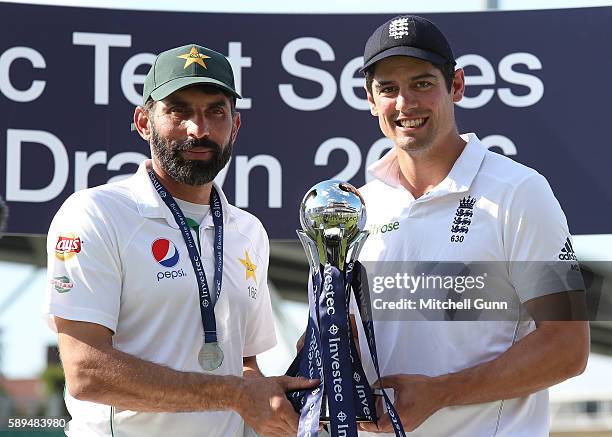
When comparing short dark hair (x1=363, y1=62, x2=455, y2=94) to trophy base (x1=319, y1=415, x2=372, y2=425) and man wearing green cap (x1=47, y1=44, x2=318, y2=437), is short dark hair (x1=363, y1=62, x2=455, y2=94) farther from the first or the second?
trophy base (x1=319, y1=415, x2=372, y2=425)

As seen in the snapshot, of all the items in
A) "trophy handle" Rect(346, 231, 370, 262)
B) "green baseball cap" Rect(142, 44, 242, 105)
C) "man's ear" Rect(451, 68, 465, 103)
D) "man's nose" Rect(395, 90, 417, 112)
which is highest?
"green baseball cap" Rect(142, 44, 242, 105)

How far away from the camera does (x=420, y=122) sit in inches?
105

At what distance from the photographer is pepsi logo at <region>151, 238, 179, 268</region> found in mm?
2811

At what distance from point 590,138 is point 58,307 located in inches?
91.8

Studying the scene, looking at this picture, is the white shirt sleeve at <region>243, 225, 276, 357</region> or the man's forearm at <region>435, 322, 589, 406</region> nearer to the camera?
the man's forearm at <region>435, 322, 589, 406</region>

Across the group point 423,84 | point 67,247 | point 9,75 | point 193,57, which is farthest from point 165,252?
point 9,75

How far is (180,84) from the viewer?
9.39 ft

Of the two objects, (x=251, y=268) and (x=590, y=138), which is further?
(x=590, y=138)

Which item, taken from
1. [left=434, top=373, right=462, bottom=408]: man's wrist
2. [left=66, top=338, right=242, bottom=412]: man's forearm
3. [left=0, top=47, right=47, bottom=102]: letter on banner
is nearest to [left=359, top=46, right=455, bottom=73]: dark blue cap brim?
[left=434, top=373, right=462, bottom=408]: man's wrist

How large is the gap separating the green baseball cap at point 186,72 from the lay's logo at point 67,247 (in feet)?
1.56

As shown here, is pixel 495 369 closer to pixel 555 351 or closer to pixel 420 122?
pixel 555 351

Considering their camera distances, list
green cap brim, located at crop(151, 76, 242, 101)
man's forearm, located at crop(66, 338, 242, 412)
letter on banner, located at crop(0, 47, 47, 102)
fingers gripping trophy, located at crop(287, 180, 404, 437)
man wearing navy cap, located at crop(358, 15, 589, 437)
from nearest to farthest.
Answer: fingers gripping trophy, located at crop(287, 180, 404, 437)
man wearing navy cap, located at crop(358, 15, 589, 437)
man's forearm, located at crop(66, 338, 242, 412)
green cap brim, located at crop(151, 76, 242, 101)
letter on banner, located at crop(0, 47, 47, 102)

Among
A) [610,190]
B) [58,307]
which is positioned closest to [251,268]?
[58,307]

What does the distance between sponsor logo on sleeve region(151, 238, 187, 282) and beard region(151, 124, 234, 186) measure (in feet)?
0.66
